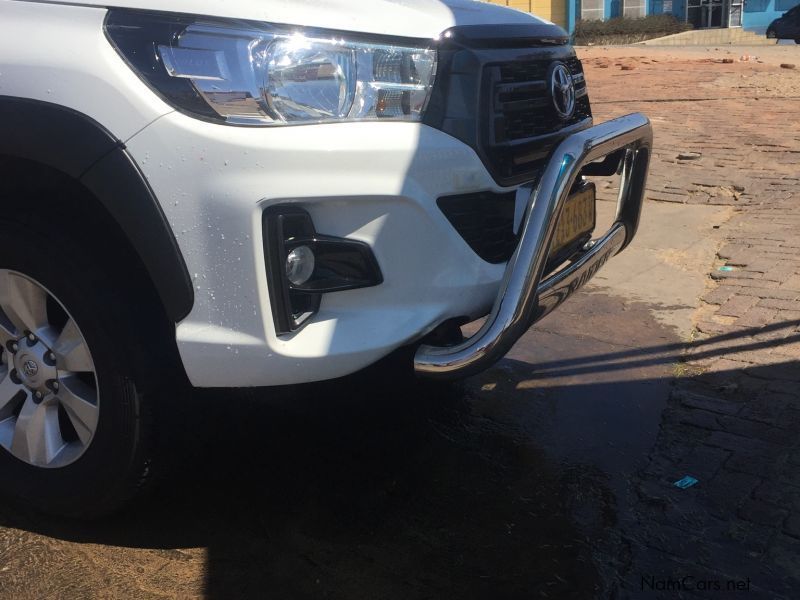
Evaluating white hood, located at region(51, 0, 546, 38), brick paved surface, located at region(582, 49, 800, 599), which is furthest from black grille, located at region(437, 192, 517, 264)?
brick paved surface, located at region(582, 49, 800, 599)

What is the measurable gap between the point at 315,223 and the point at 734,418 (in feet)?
6.36

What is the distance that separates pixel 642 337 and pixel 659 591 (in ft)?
6.65

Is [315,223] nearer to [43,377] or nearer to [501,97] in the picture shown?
[501,97]

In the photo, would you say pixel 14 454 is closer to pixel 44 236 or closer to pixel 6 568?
pixel 6 568

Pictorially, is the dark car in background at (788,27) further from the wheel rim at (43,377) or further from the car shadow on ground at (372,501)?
the wheel rim at (43,377)

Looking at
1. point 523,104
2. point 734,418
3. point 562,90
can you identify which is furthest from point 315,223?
point 734,418

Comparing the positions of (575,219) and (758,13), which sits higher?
(575,219)

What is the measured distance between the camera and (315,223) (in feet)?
7.58

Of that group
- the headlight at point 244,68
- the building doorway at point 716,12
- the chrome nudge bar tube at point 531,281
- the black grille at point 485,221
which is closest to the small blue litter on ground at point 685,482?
the chrome nudge bar tube at point 531,281

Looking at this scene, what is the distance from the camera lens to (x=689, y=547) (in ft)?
8.43

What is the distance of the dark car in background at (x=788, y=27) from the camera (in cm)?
2962

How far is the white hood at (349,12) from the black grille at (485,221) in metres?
0.47

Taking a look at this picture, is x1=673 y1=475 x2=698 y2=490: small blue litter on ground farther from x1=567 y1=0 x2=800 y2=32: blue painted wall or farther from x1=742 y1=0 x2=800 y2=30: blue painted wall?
x1=742 y1=0 x2=800 y2=30: blue painted wall

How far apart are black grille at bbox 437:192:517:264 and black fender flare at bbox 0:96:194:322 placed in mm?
740
